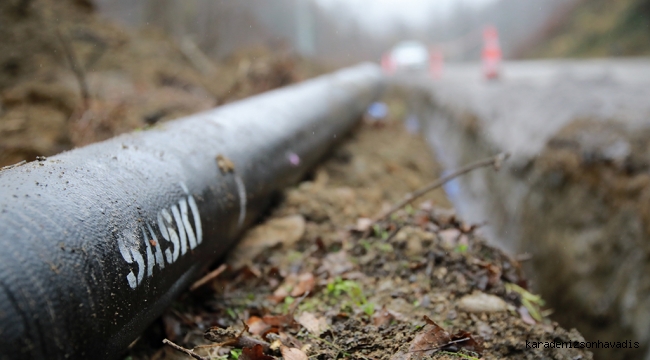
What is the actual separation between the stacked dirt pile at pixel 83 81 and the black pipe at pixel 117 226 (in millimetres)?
1467

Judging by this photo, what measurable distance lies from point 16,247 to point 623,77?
613cm

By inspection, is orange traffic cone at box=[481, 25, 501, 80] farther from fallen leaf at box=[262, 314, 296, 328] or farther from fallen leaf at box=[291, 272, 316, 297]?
fallen leaf at box=[262, 314, 296, 328]

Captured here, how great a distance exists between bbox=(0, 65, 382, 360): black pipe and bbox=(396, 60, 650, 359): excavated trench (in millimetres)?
2052

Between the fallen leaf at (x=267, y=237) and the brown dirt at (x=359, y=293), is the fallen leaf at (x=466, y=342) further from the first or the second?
the fallen leaf at (x=267, y=237)

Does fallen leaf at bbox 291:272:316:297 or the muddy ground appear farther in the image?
fallen leaf at bbox 291:272:316:297

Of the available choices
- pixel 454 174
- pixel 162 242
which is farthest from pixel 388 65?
pixel 162 242

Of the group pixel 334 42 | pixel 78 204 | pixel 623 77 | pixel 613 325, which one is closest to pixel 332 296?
pixel 78 204

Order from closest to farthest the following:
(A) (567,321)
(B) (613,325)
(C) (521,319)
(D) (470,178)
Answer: (C) (521,319), (B) (613,325), (A) (567,321), (D) (470,178)

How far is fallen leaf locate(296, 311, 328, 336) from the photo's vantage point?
161cm

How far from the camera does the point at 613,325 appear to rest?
2555 mm

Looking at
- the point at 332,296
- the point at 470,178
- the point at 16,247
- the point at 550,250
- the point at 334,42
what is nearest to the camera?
the point at 16,247

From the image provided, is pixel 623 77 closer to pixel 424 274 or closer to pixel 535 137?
pixel 535 137

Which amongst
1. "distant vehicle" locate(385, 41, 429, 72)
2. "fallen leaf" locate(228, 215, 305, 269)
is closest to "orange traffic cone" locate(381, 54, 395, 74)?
"distant vehicle" locate(385, 41, 429, 72)

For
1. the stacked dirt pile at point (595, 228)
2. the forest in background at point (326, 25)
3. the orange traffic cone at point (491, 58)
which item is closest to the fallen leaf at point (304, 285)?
the stacked dirt pile at point (595, 228)
